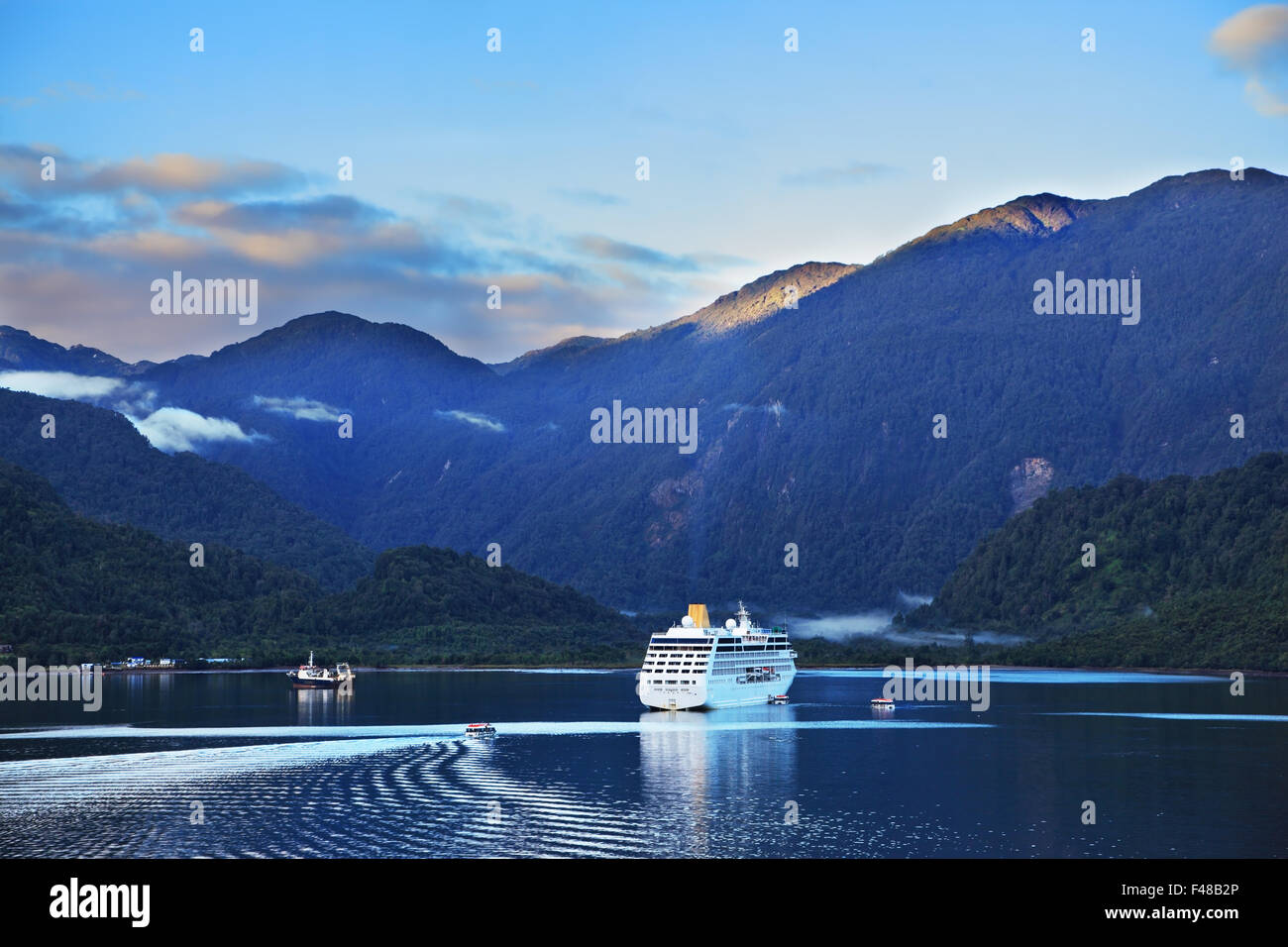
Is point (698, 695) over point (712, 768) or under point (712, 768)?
under

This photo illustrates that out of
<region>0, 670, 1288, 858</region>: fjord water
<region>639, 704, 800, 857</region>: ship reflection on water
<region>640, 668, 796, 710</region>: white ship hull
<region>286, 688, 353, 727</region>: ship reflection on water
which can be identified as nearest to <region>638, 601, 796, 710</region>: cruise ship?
<region>640, 668, 796, 710</region>: white ship hull

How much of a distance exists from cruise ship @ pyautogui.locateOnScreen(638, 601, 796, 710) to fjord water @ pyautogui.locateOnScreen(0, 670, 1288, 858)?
11.9 feet

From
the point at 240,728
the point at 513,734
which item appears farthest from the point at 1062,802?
the point at 240,728

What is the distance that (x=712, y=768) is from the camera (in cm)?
10525

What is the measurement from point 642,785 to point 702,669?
67172mm

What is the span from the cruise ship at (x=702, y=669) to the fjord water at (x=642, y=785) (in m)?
3.63

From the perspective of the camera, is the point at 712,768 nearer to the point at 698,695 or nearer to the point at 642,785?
the point at 642,785

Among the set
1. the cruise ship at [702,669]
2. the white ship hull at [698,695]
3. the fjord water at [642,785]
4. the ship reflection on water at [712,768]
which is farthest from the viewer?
the cruise ship at [702,669]

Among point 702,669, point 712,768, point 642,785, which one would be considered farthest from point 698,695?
point 642,785

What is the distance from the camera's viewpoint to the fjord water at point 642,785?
7275 centimetres

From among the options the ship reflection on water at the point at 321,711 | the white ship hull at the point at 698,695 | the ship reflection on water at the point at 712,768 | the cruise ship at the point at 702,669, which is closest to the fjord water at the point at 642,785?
the ship reflection on water at the point at 712,768

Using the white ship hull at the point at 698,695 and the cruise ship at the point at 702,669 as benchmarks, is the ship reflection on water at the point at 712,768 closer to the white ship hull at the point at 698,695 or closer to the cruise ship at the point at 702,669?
the white ship hull at the point at 698,695

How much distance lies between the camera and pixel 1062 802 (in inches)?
3445
